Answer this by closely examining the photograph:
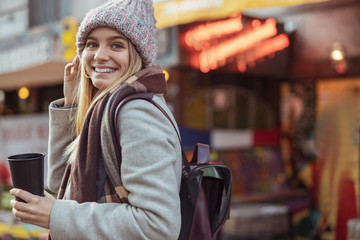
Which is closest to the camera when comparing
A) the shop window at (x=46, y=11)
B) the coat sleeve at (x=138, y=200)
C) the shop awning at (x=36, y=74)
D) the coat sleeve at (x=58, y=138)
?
the coat sleeve at (x=138, y=200)

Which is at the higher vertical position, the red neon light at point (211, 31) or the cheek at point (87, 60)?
the red neon light at point (211, 31)

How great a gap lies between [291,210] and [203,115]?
1.89m

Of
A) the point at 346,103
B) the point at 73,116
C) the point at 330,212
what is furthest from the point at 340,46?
the point at 73,116

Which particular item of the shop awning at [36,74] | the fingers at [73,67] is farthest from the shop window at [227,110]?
the fingers at [73,67]

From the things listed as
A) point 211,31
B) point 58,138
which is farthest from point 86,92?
point 211,31

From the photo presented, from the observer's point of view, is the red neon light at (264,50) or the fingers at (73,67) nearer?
the fingers at (73,67)

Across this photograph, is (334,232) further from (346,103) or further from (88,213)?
(88,213)

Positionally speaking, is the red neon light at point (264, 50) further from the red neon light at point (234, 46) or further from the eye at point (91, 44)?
the eye at point (91, 44)

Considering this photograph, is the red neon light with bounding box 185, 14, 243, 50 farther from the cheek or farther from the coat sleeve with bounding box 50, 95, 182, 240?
the coat sleeve with bounding box 50, 95, 182, 240

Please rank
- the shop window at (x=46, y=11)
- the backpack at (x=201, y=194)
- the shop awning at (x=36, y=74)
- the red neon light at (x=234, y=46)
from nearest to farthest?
the backpack at (x=201, y=194) → the shop awning at (x=36, y=74) → the red neon light at (x=234, y=46) → the shop window at (x=46, y=11)

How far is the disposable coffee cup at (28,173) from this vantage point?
140 cm

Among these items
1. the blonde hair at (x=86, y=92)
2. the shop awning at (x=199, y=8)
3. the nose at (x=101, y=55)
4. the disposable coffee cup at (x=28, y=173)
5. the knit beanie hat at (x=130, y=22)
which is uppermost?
the shop awning at (x=199, y=8)

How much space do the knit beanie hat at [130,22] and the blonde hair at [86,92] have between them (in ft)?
0.09

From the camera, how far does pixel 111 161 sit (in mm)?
1448
